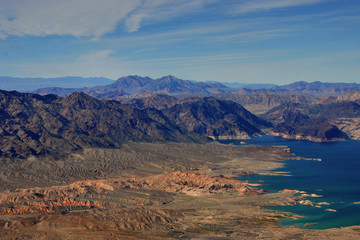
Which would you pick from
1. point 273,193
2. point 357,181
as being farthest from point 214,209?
point 357,181

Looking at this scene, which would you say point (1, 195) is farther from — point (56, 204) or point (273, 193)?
point (273, 193)

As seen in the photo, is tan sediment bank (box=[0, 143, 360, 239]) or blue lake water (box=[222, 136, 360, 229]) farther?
blue lake water (box=[222, 136, 360, 229])

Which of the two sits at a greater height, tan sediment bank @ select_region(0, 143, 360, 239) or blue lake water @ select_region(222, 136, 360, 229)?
tan sediment bank @ select_region(0, 143, 360, 239)

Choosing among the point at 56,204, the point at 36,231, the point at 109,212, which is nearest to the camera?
→ the point at 36,231

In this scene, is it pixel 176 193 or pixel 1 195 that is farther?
pixel 176 193

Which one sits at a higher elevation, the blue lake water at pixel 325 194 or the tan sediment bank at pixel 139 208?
the tan sediment bank at pixel 139 208

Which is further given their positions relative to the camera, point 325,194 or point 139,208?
point 325,194

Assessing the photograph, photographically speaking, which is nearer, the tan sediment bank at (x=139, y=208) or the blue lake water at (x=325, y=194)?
the tan sediment bank at (x=139, y=208)

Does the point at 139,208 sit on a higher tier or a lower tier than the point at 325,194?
higher

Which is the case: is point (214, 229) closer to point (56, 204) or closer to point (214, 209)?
point (214, 209)

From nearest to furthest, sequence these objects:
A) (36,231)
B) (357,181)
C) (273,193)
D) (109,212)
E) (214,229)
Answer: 1. (36,231)
2. (214,229)
3. (109,212)
4. (273,193)
5. (357,181)
